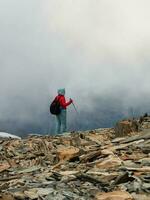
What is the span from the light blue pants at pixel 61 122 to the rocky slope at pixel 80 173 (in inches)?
293

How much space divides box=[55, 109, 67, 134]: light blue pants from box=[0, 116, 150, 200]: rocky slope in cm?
744

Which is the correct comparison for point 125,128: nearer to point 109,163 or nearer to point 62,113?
point 62,113

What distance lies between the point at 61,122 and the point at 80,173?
1524cm

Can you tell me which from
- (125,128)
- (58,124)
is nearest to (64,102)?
(58,124)

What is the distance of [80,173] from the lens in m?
11.9

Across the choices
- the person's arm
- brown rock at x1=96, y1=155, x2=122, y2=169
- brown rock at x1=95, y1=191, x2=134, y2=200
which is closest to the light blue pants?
the person's arm

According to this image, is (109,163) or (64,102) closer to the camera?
(109,163)

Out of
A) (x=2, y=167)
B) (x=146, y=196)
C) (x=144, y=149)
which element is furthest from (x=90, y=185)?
(x=2, y=167)

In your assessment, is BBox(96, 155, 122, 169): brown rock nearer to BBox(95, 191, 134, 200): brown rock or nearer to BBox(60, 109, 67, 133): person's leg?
BBox(95, 191, 134, 200): brown rock

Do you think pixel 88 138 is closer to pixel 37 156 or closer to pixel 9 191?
pixel 37 156

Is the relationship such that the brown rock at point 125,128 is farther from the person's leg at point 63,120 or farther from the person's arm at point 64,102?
the person's leg at point 63,120

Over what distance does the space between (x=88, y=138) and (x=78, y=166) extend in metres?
7.56

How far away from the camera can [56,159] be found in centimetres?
1562

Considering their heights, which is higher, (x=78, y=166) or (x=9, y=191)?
(x=78, y=166)
